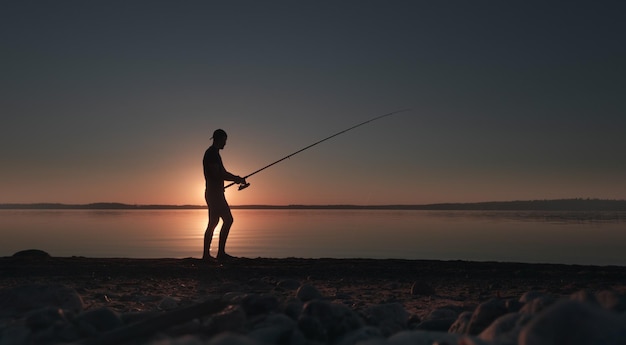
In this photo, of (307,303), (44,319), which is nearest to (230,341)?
(307,303)

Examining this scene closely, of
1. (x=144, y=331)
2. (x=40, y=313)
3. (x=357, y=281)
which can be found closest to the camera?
(x=144, y=331)

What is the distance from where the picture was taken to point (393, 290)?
20.2ft

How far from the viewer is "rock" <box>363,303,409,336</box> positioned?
12.9 ft

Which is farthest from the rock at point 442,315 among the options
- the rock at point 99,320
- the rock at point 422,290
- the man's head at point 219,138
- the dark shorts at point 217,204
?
the man's head at point 219,138

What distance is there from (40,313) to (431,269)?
5642mm

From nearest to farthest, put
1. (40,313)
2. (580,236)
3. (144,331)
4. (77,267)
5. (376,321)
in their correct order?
(144,331)
(40,313)
(376,321)
(77,267)
(580,236)

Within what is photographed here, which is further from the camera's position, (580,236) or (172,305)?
(580,236)

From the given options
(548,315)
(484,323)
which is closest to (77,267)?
(484,323)

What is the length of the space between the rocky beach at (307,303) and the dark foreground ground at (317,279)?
0.06 feet

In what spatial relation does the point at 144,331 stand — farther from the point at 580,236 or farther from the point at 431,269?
the point at 580,236

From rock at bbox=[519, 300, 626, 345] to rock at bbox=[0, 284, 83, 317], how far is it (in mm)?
3654

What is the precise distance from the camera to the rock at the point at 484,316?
357cm

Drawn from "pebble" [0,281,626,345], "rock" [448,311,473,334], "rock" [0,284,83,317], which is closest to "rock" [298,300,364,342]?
"pebble" [0,281,626,345]

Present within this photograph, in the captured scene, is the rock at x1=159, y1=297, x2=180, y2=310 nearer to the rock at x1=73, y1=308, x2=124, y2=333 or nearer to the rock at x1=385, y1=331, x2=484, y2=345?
the rock at x1=73, y1=308, x2=124, y2=333
